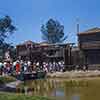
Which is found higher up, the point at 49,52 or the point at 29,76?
the point at 49,52

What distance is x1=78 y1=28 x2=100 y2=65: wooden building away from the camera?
2090 inches

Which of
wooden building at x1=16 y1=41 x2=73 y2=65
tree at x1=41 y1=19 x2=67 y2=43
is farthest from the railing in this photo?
tree at x1=41 y1=19 x2=67 y2=43

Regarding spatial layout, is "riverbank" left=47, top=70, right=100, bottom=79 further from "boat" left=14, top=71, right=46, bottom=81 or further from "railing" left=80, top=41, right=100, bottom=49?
"railing" left=80, top=41, right=100, bottom=49

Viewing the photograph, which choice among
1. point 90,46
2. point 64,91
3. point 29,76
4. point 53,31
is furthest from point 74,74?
point 53,31

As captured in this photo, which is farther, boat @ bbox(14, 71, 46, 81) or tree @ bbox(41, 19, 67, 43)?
tree @ bbox(41, 19, 67, 43)

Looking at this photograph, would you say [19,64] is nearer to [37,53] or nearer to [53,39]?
[37,53]

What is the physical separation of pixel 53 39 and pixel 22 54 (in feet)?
146

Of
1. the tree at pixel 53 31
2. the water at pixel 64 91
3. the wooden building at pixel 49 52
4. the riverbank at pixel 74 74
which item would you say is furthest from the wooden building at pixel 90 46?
the tree at pixel 53 31

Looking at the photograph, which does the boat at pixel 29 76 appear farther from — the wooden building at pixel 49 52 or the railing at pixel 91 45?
the railing at pixel 91 45

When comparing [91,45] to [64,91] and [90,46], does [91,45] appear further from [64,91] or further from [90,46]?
[64,91]

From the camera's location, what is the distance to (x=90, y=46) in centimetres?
5388

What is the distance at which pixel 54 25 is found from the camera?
370 feet

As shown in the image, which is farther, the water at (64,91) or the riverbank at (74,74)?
the riverbank at (74,74)

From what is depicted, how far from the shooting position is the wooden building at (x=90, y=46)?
53.1 metres
